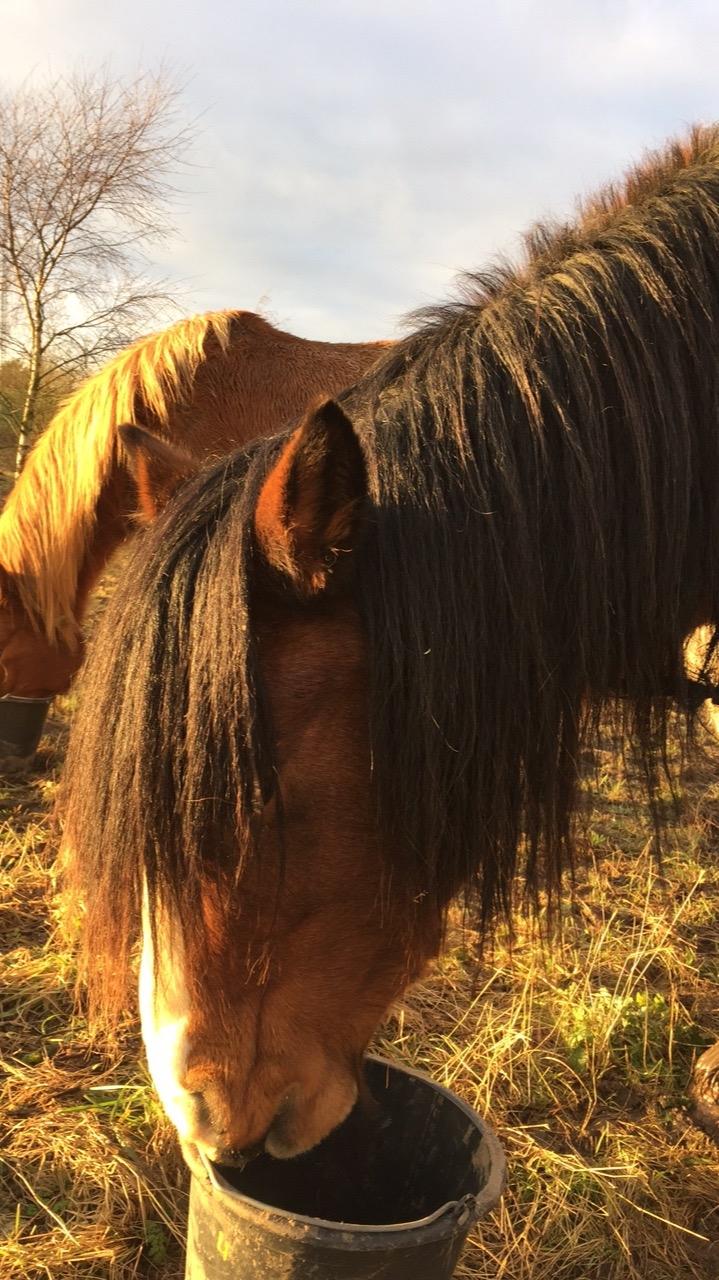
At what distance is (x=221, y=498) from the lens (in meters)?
1.34

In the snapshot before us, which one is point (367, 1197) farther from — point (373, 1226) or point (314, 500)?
point (314, 500)

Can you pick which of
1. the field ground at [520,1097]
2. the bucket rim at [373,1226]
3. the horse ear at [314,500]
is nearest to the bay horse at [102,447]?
the field ground at [520,1097]

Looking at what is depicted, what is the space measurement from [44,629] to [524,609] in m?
3.46

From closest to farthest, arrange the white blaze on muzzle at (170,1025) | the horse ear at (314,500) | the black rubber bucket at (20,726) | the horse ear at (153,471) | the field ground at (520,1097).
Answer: the horse ear at (314,500) → the white blaze on muzzle at (170,1025) → the horse ear at (153,471) → the field ground at (520,1097) → the black rubber bucket at (20,726)

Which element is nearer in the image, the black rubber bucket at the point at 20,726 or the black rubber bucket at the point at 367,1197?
the black rubber bucket at the point at 367,1197

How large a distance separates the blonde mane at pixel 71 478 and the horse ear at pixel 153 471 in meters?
2.52

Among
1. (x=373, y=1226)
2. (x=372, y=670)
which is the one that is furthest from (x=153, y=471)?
(x=373, y=1226)

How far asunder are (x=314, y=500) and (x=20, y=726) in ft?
12.3

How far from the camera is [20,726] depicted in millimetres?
4453

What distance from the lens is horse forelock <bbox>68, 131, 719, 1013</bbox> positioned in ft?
4.00

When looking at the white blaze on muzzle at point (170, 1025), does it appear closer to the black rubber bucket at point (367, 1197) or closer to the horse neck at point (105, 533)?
the black rubber bucket at point (367, 1197)

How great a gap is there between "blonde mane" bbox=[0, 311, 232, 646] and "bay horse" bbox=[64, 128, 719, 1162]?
2780 mm

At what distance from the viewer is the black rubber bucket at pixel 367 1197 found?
4.39 feet

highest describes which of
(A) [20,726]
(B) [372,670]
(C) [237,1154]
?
(B) [372,670]
